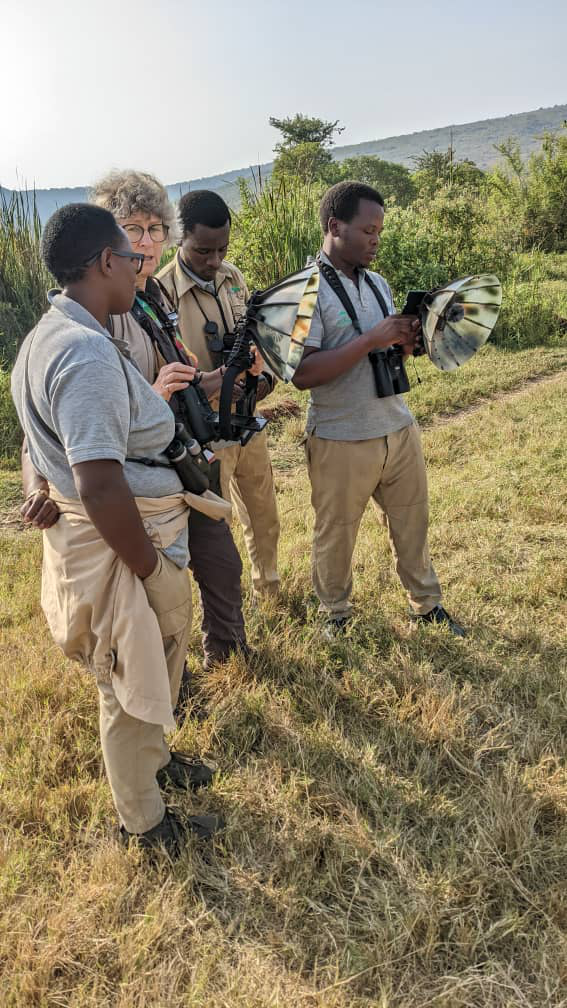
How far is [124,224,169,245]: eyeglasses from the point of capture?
2387 millimetres

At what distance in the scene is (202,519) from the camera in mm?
2646

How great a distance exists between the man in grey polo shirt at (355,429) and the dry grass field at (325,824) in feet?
0.98

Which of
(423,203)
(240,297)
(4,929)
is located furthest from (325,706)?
(423,203)

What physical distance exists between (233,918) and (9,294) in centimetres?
830

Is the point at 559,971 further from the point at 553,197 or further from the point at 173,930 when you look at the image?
the point at 553,197

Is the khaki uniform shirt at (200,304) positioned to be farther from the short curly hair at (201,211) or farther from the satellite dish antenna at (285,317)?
the satellite dish antenna at (285,317)

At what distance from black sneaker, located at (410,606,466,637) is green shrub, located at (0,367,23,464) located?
4354mm

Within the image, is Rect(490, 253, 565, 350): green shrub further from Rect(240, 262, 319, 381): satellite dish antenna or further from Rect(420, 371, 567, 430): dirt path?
Rect(240, 262, 319, 381): satellite dish antenna

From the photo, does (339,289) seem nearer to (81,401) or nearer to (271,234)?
(81,401)

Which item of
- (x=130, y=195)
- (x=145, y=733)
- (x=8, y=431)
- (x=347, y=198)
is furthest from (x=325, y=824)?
(x=8, y=431)

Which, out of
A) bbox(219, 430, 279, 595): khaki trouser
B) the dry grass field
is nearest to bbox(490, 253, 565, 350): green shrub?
the dry grass field

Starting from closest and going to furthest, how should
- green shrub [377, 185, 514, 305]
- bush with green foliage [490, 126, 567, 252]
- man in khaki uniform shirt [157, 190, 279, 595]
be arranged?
man in khaki uniform shirt [157, 190, 279, 595], green shrub [377, 185, 514, 305], bush with green foliage [490, 126, 567, 252]

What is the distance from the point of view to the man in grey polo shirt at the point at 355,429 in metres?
2.77

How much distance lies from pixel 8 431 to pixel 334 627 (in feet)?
14.7
